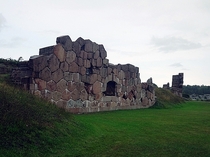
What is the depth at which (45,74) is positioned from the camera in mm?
10195

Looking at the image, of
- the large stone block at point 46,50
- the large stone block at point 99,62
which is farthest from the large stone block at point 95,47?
the large stone block at point 46,50

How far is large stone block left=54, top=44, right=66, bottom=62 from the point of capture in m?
10.6

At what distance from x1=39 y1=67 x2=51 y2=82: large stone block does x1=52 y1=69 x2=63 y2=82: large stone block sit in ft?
0.87

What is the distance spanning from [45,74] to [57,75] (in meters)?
0.66

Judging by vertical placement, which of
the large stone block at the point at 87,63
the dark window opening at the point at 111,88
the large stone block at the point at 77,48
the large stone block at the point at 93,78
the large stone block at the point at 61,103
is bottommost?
the large stone block at the point at 61,103

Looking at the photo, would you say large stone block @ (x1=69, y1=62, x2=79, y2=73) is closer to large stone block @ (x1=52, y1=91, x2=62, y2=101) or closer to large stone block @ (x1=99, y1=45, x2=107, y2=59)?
large stone block @ (x1=52, y1=91, x2=62, y2=101)

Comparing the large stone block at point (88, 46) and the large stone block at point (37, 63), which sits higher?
the large stone block at point (88, 46)

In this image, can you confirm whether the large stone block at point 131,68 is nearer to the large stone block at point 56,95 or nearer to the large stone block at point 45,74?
the large stone block at point 56,95

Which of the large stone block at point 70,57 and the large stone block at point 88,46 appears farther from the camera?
the large stone block at point 88,46

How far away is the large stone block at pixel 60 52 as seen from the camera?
10.6 m

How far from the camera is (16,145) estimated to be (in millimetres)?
4211

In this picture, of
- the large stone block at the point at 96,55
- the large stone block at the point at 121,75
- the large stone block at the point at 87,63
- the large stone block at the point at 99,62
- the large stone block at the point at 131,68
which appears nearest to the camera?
the large stone block at the point at 87,63

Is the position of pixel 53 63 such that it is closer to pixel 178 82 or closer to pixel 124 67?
pixel 124 67

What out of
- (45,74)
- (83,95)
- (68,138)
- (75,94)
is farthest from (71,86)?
(68,138)
